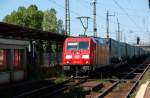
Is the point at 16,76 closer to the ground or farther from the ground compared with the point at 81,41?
closer to the ground

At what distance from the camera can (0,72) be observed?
2275cm

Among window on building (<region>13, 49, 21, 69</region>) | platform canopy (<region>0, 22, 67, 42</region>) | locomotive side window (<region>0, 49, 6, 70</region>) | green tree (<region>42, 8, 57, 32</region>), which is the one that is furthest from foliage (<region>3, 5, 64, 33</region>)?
locomotive side window (<region>0, 49, 6, 70</region>)

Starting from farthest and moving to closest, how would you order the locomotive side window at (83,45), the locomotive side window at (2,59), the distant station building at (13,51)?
the locomotive side window at (83,45), the locomotive side window at (2,59), the distant station building at (13,51)

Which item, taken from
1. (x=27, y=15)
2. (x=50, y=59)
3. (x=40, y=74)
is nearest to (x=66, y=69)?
(x=40, y=74)

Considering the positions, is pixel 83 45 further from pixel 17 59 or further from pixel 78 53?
pixel 17 59

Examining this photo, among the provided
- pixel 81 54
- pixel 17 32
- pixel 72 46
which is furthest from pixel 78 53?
pixel 17 32

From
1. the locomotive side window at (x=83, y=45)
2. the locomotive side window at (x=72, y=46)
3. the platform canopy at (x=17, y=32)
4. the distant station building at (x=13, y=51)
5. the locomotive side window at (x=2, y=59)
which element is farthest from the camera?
the locomotive side window at (x=72, y=46)

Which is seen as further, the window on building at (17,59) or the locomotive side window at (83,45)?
the locomotive side window at (83,45)

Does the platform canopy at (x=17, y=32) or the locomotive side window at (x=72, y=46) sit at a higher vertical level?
the platform canopy at (x=17, y=32)

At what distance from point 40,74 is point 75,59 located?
3.74 meters

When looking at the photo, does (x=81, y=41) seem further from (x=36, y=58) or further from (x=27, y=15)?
(x=27, y=15)

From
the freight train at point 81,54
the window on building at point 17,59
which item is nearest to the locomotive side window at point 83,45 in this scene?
the freight train at point 81,54

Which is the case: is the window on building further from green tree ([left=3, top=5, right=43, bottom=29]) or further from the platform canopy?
green tree ([left=3, top=5, right=43, bottom=29])

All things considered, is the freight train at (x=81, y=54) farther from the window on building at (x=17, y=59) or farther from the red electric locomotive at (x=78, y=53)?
the window on building at (x=17, y=59)
